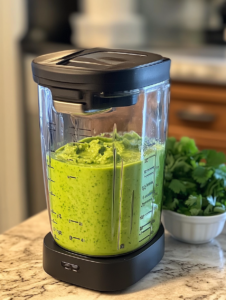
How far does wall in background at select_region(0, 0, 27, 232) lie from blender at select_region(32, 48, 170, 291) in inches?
54.4

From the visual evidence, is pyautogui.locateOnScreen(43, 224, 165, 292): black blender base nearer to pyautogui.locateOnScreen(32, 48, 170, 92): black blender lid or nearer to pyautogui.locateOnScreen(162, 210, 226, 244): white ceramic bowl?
pyautogui.locateOnScreen(162, 210, 226, 244): white ceramic bowl

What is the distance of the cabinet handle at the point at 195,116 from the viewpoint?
1715 millimetres

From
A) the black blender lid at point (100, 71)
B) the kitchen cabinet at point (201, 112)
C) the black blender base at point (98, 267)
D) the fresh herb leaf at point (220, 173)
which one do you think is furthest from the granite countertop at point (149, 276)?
the kitchen cabinet at point (201, 112)

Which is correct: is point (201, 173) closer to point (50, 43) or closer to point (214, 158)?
point (214, 158)

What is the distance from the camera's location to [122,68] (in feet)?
1.97

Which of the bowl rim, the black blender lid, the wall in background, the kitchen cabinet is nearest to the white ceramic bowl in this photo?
the bowl rim

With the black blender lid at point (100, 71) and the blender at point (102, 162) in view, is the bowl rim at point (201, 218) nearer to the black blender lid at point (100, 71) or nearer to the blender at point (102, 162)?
the blender at point (102, 162)

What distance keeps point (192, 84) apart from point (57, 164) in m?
1.15

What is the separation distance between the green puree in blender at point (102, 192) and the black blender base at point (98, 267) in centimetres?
1

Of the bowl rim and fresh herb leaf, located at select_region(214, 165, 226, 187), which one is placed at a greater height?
fresh herb leaf, located at select_region(214, 165, 226, 187)

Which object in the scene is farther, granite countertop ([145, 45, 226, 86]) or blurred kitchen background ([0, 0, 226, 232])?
blurred kitchen background ([0, 0, 226, 232])

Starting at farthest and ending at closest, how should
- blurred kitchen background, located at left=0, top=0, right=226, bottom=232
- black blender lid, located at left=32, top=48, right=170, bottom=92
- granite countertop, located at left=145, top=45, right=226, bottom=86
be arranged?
1. blurred kitchen background, located at left=0, top=0, right=226, bottom=232
2. granite countertop, located at left=145, top=45, right=226, bottom=86
3. black blender lid, located at left=32, top=48, right=170, bottom=92

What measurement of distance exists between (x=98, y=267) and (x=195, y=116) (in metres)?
1.16

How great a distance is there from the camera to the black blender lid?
0.59m
